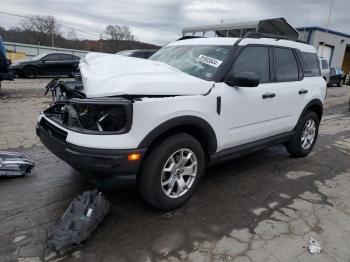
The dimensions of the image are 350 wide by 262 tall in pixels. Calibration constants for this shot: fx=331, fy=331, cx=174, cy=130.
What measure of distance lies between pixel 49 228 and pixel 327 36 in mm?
30633

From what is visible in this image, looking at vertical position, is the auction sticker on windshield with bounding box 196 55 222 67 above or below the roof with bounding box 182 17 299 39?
below

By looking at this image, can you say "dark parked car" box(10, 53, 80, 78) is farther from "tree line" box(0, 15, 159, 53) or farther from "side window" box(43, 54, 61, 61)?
"tree line" box(0, 15, 159, 53)

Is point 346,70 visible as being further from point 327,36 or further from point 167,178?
point 167,178

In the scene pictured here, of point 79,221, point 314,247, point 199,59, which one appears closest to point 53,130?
point 79,221

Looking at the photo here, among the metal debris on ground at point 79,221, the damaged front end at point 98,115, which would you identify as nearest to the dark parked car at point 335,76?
the damaged front end at point 98,115

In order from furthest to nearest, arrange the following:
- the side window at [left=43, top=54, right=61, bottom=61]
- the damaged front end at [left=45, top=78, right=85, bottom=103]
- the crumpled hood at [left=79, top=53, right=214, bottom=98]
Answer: the side window at [left=43, top=54, right=61, bottom=61] → the damaged front end at [left=45, top=78, right=85, bottom=103] → the crumpled hood at [left=79, top=53, right=214, bottom=98]

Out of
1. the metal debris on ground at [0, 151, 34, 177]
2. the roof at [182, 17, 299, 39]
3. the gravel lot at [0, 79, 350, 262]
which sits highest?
the roof at [182, 17, 299, 39]

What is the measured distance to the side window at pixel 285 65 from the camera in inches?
183

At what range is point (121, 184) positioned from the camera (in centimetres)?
303

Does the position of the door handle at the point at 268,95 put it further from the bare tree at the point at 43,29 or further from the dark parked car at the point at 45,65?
the bare tree at the point at 43,29

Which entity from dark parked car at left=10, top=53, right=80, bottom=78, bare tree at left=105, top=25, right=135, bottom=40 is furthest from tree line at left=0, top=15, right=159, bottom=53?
dark parked car at left=10, top=53, right=80, bottom=78

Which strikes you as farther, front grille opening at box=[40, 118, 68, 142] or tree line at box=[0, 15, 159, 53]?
tree line at box=[0, 15, 159, 53]

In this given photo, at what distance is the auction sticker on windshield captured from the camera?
3.87m

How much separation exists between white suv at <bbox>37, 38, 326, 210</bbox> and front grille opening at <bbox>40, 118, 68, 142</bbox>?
0.05 ft
